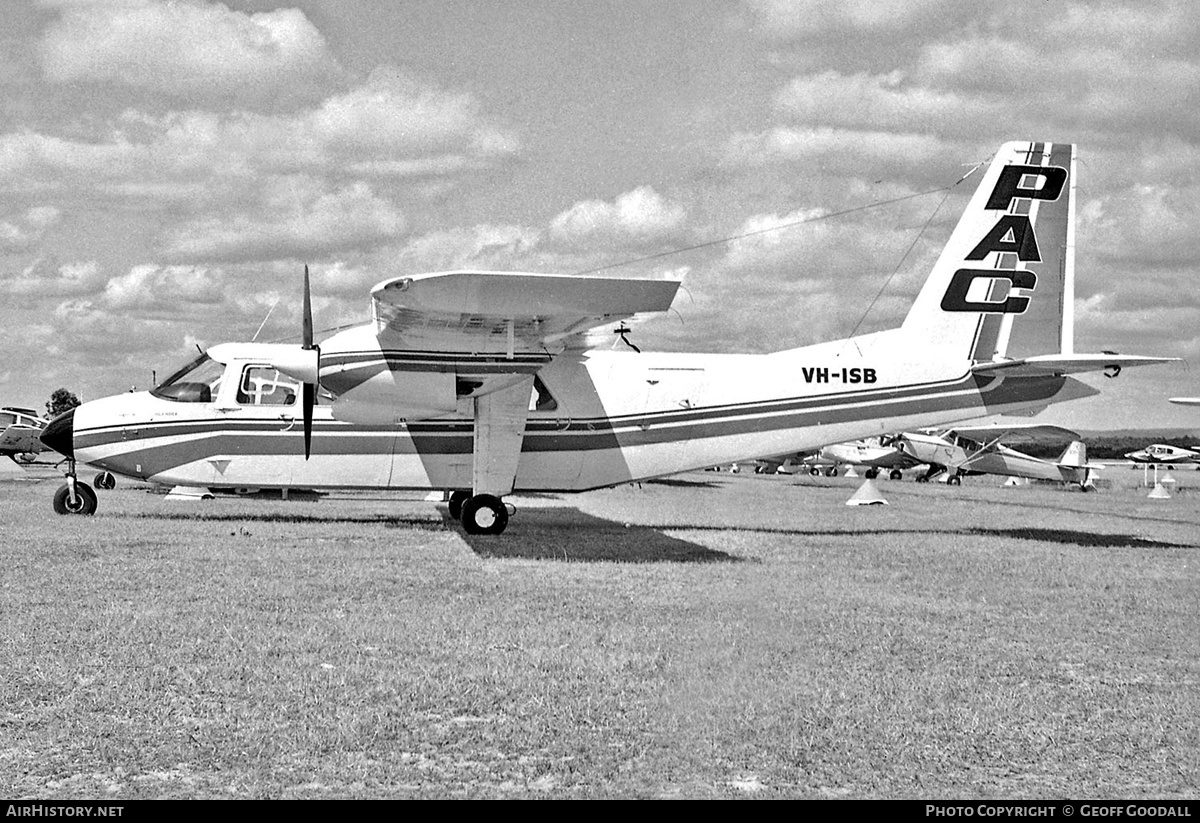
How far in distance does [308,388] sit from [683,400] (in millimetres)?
5778

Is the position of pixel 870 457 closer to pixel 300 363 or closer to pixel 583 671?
pixel 300 363

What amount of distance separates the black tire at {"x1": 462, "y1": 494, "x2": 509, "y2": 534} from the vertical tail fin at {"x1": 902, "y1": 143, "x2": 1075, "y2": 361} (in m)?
7.32

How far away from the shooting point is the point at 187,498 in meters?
24.2

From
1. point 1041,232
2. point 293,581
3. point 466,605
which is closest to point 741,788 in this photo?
point 466,605

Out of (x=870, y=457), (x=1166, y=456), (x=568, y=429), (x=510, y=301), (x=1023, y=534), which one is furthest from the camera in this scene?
(x=1166, y=456)

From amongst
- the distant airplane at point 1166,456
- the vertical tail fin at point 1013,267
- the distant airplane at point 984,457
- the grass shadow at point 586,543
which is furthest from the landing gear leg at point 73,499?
the distant airplane at point 1166,456

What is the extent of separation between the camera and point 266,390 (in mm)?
18078

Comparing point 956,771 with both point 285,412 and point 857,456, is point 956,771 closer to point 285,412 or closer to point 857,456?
point 285,412

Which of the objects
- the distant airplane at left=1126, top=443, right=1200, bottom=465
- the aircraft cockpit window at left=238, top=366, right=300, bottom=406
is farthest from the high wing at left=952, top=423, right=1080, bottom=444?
the aircraft cockpit window at left=238, top=366, right=300, bottom=406

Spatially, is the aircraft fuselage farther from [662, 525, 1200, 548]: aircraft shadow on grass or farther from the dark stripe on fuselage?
[662, 525, 1200, 548]: aircraft shadow on grass

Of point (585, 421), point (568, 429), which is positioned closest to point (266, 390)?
point (568, 429)

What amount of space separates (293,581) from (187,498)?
14.3 m

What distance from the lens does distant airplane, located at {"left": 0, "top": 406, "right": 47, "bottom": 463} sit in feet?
137

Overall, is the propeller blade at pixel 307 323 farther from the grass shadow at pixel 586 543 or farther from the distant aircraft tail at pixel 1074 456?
the distant aircraft tail at pixel 1074 456
